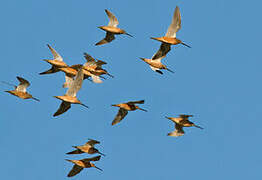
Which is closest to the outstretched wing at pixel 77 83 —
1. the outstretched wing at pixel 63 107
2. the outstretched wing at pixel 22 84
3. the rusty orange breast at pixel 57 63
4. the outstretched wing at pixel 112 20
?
the outstretched wing at pixel 63 107

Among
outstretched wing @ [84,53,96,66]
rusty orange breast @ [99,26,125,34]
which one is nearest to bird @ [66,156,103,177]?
outstretched wing @ [84,53,96,66]

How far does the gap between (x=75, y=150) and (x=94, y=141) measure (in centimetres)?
185

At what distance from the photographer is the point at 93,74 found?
59719 millimetres

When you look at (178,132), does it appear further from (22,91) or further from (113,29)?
(22,91)

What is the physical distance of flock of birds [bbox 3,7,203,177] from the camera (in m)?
55.1

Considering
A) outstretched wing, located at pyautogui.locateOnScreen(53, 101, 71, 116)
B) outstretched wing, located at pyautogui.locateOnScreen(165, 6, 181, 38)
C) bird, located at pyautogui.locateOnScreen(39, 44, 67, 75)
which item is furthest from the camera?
bird, located at pyautogui.locateOnScreen(39, 44, 67, 75)

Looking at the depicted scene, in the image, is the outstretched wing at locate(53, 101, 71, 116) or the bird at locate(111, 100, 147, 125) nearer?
the outstretched wing at locate(53, 101, 71, 116)

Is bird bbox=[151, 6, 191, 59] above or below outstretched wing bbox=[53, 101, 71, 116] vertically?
above

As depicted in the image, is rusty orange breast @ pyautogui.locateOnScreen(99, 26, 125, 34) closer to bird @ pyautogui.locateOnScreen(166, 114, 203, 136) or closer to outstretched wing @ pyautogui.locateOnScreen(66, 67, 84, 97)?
outstretched wing @ pyautogui.locateOnScreen(66, 67, 84, 97)

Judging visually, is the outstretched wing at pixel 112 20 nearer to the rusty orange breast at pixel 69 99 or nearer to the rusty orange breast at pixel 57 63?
the rusty orange breast at pixel 57 63

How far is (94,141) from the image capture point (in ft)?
184

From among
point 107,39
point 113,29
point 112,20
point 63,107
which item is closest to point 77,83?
point 63,107

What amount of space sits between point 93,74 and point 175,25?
25.2 feet

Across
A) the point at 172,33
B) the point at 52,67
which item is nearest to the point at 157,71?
the point at 172,33
